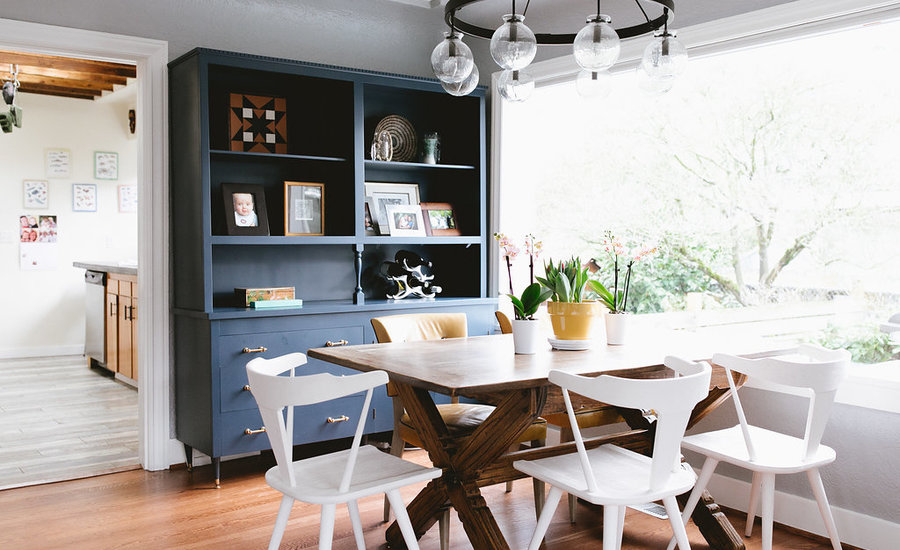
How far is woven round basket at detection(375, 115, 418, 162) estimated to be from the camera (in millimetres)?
4523

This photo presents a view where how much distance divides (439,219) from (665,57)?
2392 millimetres

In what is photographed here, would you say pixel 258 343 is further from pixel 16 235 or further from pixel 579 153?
pixel 16 235

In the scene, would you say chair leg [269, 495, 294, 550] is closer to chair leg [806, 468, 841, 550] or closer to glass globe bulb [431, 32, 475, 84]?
glass globe bulb [431, 32, 475, 84]

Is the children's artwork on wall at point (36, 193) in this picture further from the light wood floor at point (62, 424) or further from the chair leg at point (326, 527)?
the chair leg at point (326, 527)

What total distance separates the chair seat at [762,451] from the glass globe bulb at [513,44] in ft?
4.62

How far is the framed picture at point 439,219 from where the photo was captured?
461 cm

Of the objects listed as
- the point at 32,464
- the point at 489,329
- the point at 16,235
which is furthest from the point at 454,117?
the point at 16,235

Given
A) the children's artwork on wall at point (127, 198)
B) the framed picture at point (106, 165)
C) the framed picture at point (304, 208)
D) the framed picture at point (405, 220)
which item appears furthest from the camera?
the children's artwork on wall at point (127, 198)

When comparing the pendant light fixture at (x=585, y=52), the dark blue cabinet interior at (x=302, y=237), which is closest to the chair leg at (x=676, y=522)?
the pendant light fixture at (x=585, y=52)

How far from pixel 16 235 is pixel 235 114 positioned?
4.55 m

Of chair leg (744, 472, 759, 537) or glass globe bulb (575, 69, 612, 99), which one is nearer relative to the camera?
glass globe bulb (575, 69, 612, 99)

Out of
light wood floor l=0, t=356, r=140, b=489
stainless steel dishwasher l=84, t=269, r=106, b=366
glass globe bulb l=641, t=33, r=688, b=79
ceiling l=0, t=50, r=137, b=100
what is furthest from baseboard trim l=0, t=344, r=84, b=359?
glass globe bulb l=641, t=33, r=688, b=79

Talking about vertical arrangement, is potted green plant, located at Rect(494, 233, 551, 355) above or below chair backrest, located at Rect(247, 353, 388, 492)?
above

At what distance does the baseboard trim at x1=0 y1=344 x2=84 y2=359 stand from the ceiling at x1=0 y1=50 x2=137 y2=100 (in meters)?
2.39
